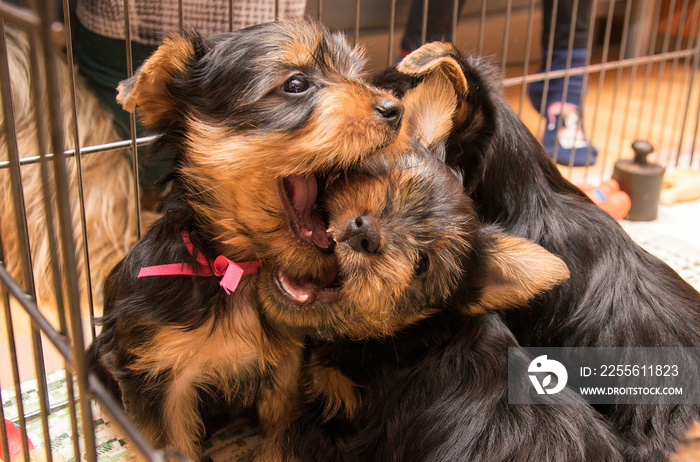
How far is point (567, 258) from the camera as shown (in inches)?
75.2

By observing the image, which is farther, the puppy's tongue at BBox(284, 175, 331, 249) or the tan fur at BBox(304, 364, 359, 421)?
the tan fur at BBox(304, 364, 359, 421)

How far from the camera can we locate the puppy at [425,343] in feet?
4.95

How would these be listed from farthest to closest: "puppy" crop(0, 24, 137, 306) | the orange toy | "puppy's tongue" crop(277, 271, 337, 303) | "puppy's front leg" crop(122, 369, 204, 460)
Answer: the orange toy, "puppy" crop(0, 24, 137, 306), "puppy's front leg" crop(122, 369, 204, 460), "puppy's tongue" crop(277, 271, 337, 303)

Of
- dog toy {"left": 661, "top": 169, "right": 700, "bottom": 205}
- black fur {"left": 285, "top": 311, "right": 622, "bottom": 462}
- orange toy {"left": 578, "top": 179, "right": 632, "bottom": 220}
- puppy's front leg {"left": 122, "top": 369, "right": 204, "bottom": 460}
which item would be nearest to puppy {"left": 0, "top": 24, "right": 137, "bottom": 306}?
puppy's front leg {"left": 122, "top": 369, "right": 204, "bottom": 460}

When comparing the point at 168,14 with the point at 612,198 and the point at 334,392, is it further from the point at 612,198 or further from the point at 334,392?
the point at 612,198

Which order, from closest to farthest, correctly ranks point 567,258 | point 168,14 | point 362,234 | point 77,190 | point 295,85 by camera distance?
point 362,234
point 295,85
point 567,258
point 168,14
point 77,190

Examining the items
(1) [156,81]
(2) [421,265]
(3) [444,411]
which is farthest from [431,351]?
(1) [156,81]

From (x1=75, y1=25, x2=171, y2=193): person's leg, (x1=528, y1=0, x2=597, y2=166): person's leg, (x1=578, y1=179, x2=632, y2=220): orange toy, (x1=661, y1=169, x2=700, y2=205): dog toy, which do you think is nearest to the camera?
(x1=75, y1=25, x2=171, y2=193): person's leg

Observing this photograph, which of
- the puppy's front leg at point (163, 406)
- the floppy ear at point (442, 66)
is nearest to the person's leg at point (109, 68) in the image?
the puppy's front leg at point (163, 406)

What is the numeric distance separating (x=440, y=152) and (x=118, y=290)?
908mm

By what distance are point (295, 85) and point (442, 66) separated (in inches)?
18.4

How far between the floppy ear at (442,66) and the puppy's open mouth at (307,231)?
409 mm

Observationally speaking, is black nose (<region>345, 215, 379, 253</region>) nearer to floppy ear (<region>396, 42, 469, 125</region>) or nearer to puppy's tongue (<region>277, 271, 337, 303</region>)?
puppy's tongue (<region>277, 271, 337, 303</region>)

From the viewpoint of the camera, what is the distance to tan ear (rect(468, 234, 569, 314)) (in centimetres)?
148
